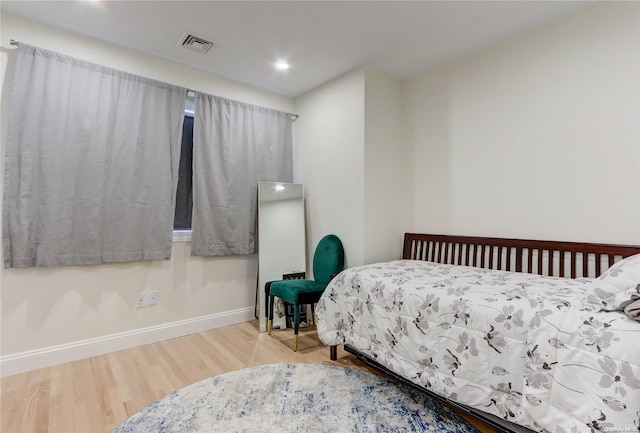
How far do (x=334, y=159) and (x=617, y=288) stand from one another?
2.40 metres

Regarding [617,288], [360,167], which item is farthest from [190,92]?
[617,288]

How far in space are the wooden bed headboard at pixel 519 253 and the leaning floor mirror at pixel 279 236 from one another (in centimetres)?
119

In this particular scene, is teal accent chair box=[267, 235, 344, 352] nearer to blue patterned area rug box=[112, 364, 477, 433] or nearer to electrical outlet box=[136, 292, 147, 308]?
blue patterned area rug box=[112, 364, 477, 433]

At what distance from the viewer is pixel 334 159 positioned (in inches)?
127

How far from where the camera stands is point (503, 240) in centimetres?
247

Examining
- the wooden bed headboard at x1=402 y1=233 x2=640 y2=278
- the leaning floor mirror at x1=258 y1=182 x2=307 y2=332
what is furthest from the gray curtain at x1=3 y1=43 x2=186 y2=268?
the wooden bed headboard at x1=402 y1=233 x2=640 y2=278

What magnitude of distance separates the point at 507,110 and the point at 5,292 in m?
4.10

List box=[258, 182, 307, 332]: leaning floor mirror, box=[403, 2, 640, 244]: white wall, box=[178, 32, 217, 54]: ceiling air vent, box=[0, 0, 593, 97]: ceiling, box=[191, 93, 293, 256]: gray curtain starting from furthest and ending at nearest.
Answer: box=[258, 182, 307, 332]: leaning floor mirror, box=[191, 93, 293, 256]: gray curtain, box=[178, 32, 217, 54]: ceiling air vent, box=[0, 0, 593, 97]: ceiling, box=[403, 2, 640, 244]: white wall

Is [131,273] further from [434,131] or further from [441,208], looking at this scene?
[434,131]

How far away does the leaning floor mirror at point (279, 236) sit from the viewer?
323cm

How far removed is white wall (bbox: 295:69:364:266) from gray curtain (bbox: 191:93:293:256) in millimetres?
362

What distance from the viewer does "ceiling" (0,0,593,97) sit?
211 centimetres

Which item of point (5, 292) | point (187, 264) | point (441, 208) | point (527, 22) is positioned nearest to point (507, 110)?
point (527, 22)

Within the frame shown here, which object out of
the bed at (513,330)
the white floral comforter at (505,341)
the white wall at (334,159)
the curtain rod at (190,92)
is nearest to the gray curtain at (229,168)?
the curtain rod at (190,92)
